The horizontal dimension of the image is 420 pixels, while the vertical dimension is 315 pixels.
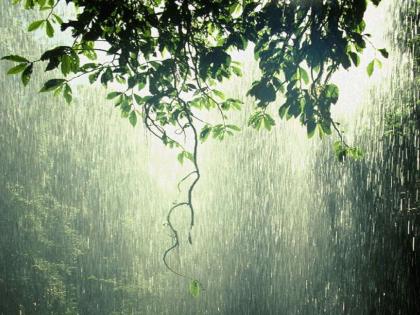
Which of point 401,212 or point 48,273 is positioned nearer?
point 401,212

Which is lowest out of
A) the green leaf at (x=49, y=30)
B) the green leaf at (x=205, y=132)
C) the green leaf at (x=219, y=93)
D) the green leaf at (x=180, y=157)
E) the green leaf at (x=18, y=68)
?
the green leaf at (x=180, y=157)

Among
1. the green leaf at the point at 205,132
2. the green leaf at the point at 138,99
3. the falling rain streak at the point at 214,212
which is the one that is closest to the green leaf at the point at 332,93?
the green leaf at the point at 205,132

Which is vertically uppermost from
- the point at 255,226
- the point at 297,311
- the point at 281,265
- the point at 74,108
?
the point at 74,108

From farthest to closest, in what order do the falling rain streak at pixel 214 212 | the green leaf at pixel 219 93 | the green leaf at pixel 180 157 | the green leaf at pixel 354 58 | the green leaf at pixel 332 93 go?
1. the falling rain streak at pixel 214 212
2. the green leaf at pixel 180 157
3. the green leaf at pixel 219 93
4. the green leaf at pixel 332 93
5. the green leaf at pixel 354 58

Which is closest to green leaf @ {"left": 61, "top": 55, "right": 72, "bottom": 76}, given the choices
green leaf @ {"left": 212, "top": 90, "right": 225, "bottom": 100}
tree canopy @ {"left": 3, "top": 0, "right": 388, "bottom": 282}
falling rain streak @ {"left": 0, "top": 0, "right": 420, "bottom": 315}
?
tree canopy @ {"left": 3, "top": 0, "right": 388, "bottom": 282}

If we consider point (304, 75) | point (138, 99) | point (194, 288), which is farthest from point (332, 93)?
point (194, 288)

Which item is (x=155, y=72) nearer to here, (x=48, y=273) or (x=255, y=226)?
(x=48, y=273)

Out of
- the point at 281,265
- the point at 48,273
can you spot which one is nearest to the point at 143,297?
the point at 48,273

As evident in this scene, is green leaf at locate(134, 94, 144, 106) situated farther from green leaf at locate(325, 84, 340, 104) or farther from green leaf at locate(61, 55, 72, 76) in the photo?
green leaf at locate(325, 84, 340, 104)

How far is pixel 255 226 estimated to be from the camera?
21266 millimetres

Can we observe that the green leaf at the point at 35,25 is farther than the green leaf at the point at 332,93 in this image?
No

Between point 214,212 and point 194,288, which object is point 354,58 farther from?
point 214,212

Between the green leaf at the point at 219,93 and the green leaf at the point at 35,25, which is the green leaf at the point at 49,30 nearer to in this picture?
the green leaf at the point at 35,25

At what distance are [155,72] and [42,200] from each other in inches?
580
